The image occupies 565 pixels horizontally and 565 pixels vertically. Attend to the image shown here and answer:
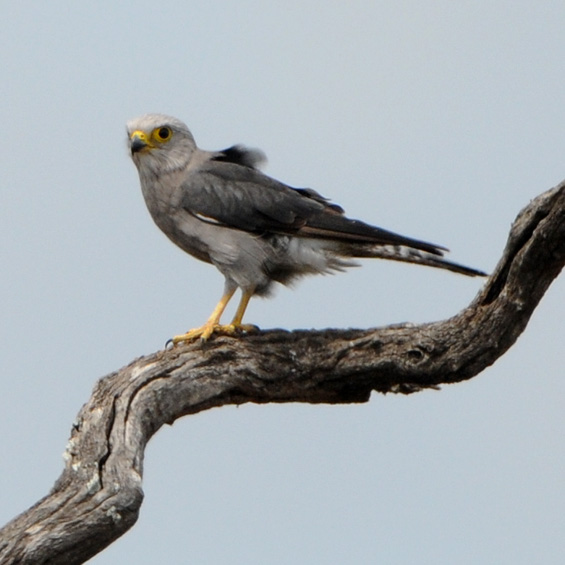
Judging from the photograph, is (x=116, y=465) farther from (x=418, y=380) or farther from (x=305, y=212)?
(x=305, y=212)

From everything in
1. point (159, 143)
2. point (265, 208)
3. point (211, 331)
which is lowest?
point (211, 331)

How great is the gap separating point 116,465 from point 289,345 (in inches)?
68.4

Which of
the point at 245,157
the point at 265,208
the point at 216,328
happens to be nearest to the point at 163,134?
the point at 245,157

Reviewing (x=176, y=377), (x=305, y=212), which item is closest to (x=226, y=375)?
(x=176, y=377)

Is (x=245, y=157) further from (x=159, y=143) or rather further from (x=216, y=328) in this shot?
(x=216, y=328)

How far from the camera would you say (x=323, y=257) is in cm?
927

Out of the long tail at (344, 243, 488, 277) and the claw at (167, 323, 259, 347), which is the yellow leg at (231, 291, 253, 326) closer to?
the claw at (167, 323, 259, 347)

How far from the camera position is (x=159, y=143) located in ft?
32.1

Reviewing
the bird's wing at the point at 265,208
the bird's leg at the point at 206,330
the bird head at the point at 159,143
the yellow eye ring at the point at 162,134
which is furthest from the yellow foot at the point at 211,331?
the yellow eye ring at the point at 162,134

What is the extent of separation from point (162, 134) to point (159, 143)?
0.34ft

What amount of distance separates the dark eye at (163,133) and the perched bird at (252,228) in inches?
Answer: 7.8

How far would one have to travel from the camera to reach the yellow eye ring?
979 centimetres

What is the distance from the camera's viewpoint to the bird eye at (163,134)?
979cm

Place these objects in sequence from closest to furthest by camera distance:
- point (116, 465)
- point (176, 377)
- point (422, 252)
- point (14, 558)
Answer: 1. point (14, 558)
2. point (116, 465)
3. point (176, 377)
4. point (422, 252)
